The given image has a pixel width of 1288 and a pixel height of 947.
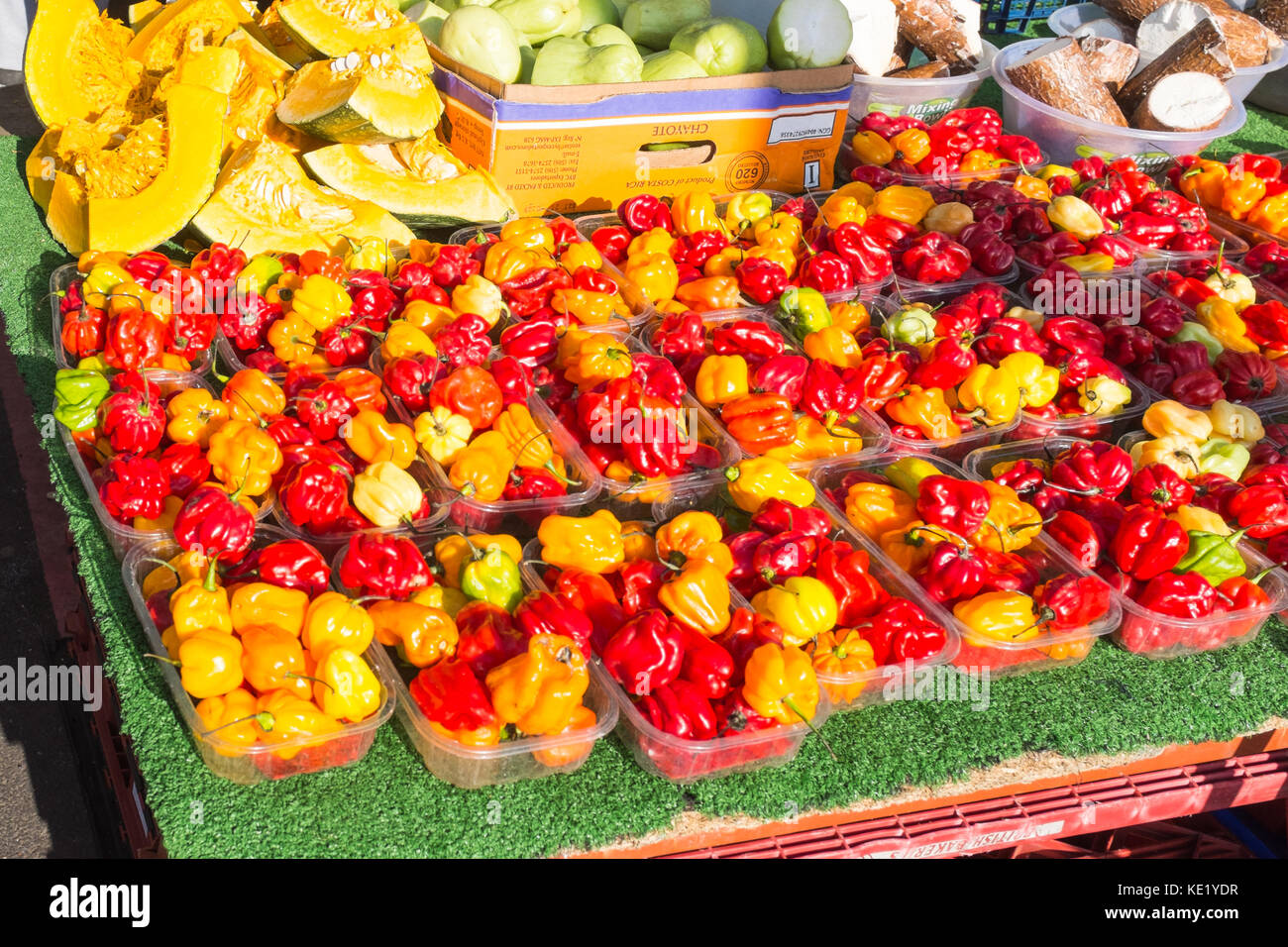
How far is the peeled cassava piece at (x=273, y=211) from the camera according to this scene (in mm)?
3703

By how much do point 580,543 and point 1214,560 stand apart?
161cm

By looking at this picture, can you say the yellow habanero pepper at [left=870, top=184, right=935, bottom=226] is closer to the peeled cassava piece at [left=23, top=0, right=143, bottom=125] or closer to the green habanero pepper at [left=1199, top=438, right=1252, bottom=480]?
the green habanero pepper at [left=1199, top=438, right=1252, bottom=480]

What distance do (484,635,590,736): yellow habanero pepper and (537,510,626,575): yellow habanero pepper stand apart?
1.29ft

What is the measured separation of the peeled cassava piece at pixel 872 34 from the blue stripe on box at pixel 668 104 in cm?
57

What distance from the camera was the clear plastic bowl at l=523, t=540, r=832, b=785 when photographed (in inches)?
90.7

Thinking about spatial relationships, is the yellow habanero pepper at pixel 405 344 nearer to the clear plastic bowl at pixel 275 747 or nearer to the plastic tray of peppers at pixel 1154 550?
the clear plastic bowl at pixel 275 747

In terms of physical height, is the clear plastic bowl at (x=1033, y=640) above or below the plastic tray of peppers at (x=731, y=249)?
below

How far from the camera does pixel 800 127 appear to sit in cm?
456

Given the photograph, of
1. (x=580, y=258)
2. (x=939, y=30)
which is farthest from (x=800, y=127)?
(x=580, y=258)

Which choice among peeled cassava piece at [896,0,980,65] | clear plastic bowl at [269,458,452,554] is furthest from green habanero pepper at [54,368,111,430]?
peeled cassava piece at [896,0,980,65]

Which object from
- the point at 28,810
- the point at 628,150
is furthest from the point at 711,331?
the point at 28,810

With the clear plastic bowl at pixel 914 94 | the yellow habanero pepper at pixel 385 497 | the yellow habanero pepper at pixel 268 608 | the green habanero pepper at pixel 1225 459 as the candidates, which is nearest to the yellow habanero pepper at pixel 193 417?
the yellow habanero pepper at pixel 385 497

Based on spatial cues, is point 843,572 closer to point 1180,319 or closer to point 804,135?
point 1180,319
